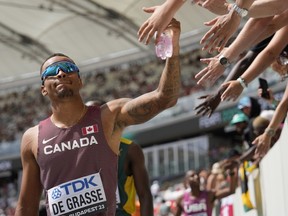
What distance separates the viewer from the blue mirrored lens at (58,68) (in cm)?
462

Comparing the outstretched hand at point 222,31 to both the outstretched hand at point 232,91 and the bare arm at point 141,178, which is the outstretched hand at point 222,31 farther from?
the bare arm at point 141,178

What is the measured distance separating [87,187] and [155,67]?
32.7 meters

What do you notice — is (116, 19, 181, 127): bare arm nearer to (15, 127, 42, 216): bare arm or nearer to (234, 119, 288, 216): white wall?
(15, 127, 42, 216): bare arm

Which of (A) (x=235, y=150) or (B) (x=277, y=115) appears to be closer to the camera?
(B) (x=277, y=115)

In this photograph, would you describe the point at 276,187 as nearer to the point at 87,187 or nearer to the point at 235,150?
the point at 87,187

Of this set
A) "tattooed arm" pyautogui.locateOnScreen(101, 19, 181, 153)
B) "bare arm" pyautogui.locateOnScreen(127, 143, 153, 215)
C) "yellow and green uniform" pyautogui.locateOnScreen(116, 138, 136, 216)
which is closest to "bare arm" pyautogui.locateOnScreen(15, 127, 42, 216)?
"tattooed arm" pyautogui.locateOnScreen(101, 19, 181, 153)

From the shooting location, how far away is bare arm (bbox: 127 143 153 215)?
614cm

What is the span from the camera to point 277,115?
5.50 m

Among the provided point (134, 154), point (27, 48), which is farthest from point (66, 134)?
point (27, 48)

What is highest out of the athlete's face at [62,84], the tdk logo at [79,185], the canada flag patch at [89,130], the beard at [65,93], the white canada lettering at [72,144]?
the athlete's face at [62,84]

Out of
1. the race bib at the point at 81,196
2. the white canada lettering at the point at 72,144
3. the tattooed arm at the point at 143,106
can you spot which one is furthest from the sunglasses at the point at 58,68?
the race bib at the point at 81,196

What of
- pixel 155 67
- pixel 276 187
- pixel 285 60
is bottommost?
pixel 276 187

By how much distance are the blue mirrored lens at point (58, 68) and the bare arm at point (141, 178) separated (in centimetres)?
166

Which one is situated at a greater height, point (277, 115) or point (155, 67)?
point (155, 67)
